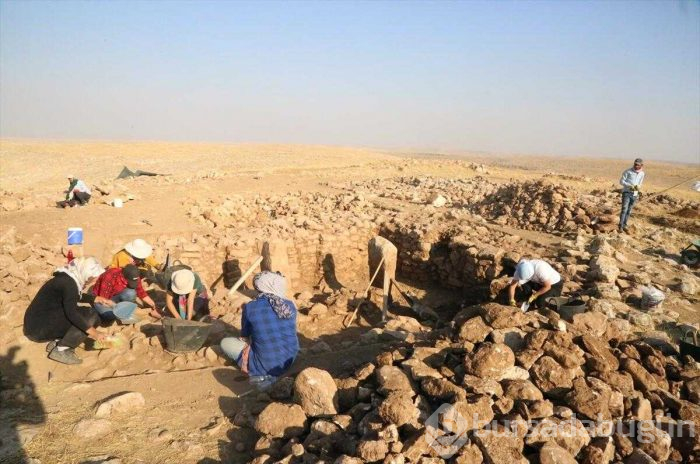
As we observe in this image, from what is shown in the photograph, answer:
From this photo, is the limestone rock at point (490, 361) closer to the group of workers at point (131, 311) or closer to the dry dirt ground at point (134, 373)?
the dry dirt ground at point (134, 373)

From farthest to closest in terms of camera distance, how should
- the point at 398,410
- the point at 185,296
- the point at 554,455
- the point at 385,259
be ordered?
1. the point at 385,259
2. the point at 185,296
3. the point at 398,410
4. the point at 554,455

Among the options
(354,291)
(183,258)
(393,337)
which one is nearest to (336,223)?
(354,291)

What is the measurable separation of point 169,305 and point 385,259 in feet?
12.9

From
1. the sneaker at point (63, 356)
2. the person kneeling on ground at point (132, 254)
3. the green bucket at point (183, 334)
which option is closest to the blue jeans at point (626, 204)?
the green bucket at point (183, 334)

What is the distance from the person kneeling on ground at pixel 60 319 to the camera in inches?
179

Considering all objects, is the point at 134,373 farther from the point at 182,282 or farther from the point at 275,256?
the point at 275,256

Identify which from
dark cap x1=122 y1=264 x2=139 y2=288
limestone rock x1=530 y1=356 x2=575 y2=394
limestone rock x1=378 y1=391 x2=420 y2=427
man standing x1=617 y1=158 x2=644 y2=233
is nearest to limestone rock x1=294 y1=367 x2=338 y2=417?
limestone rock x1=378 y1=391 x2=420 y2=427

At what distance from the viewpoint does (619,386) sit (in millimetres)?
3365

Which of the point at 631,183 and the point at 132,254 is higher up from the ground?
the point at 631,183

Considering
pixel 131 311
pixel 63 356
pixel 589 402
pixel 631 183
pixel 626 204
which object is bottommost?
pixel 63 356

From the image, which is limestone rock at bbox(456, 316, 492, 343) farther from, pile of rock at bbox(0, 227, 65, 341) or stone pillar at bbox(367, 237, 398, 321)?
pile of rock at bbox(0, 227, 65, 341)

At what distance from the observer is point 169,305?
205 inches

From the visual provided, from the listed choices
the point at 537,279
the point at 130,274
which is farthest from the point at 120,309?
the point at 537,279

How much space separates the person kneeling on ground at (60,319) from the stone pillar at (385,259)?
14.5 feet
